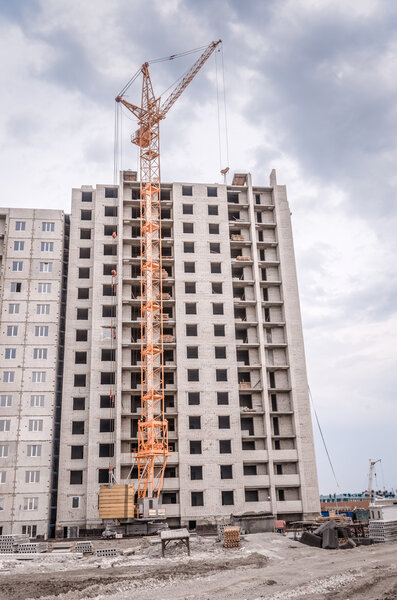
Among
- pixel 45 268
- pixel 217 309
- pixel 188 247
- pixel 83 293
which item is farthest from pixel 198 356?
pixel 45 268

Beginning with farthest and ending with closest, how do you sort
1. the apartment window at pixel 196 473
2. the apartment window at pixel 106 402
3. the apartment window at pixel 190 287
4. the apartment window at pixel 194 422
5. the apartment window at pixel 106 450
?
1. the apartment window at pixel 190 287
2. the apartment window at pixel 194 422
3. the apartment window at pixel 106 402
4. the apartment window at pixel 196 473
5. the apartment window at pixel 106 450

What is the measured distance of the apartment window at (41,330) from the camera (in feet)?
246

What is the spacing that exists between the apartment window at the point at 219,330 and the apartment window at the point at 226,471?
17.6m

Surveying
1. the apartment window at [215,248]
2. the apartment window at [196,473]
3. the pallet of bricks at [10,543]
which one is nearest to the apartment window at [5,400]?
the pallet of bricks at [10,543]

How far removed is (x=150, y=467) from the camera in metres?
67.5

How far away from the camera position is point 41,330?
75375mm

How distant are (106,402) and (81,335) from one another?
10223mm

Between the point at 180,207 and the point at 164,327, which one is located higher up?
the point at 180,207

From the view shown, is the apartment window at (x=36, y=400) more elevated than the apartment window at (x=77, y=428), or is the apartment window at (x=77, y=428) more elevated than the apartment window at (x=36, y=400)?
the apartment window at (x=36, y=400)

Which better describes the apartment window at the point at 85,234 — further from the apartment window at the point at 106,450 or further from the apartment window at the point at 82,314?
the apartment window at the point at 106,450

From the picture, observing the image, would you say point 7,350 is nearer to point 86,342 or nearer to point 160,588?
point 86,342

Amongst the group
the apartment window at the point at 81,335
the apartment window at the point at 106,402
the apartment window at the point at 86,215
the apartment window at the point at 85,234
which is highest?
the apartment window at the point at 86,215

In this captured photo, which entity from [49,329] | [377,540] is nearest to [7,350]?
[49,329]

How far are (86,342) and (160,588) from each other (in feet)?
166
